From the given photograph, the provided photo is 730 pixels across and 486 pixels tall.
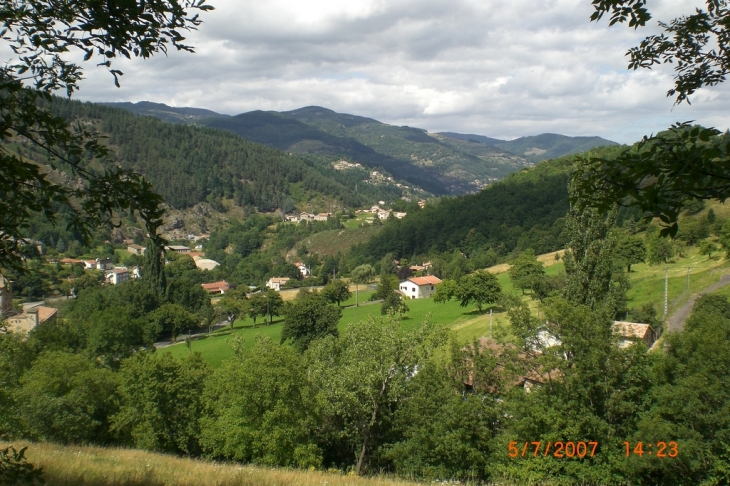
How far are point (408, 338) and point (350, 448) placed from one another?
468 centimetres

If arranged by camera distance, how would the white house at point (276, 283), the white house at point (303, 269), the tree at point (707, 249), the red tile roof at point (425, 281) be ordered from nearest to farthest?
the tree at point (707, 249) < the red tile roof at point (425, 281) < the white house at point (276, 283) < the white house at point (303, 269)

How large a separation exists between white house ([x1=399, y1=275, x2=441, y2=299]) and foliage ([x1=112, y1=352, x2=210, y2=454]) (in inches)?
2105

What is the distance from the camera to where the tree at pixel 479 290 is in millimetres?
46219

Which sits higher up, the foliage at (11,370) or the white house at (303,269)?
the foliage at (11,370)

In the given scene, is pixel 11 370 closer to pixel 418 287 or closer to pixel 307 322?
pixel 307 322

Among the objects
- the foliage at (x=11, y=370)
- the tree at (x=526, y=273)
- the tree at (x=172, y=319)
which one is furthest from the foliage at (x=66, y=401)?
the tree at (x=526, y=273)

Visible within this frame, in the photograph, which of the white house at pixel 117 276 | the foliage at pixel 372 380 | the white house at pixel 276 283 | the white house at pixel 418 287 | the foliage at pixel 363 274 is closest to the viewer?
the foliage at pixel 372 380

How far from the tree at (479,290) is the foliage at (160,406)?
106 ft

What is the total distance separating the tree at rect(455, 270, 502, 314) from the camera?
4622 cm

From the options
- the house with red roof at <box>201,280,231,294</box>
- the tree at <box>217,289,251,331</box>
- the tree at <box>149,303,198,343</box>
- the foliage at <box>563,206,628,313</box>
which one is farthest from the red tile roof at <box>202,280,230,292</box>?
the foliage at <box>563,206,628,313</box>

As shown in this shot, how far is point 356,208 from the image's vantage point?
6993 inches

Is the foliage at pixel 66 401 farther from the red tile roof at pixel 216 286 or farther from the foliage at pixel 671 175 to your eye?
the red tile roof at pixel 216 286

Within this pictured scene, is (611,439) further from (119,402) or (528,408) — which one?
(119,402)

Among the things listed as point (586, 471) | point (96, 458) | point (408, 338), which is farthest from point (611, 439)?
point (96, 458)
